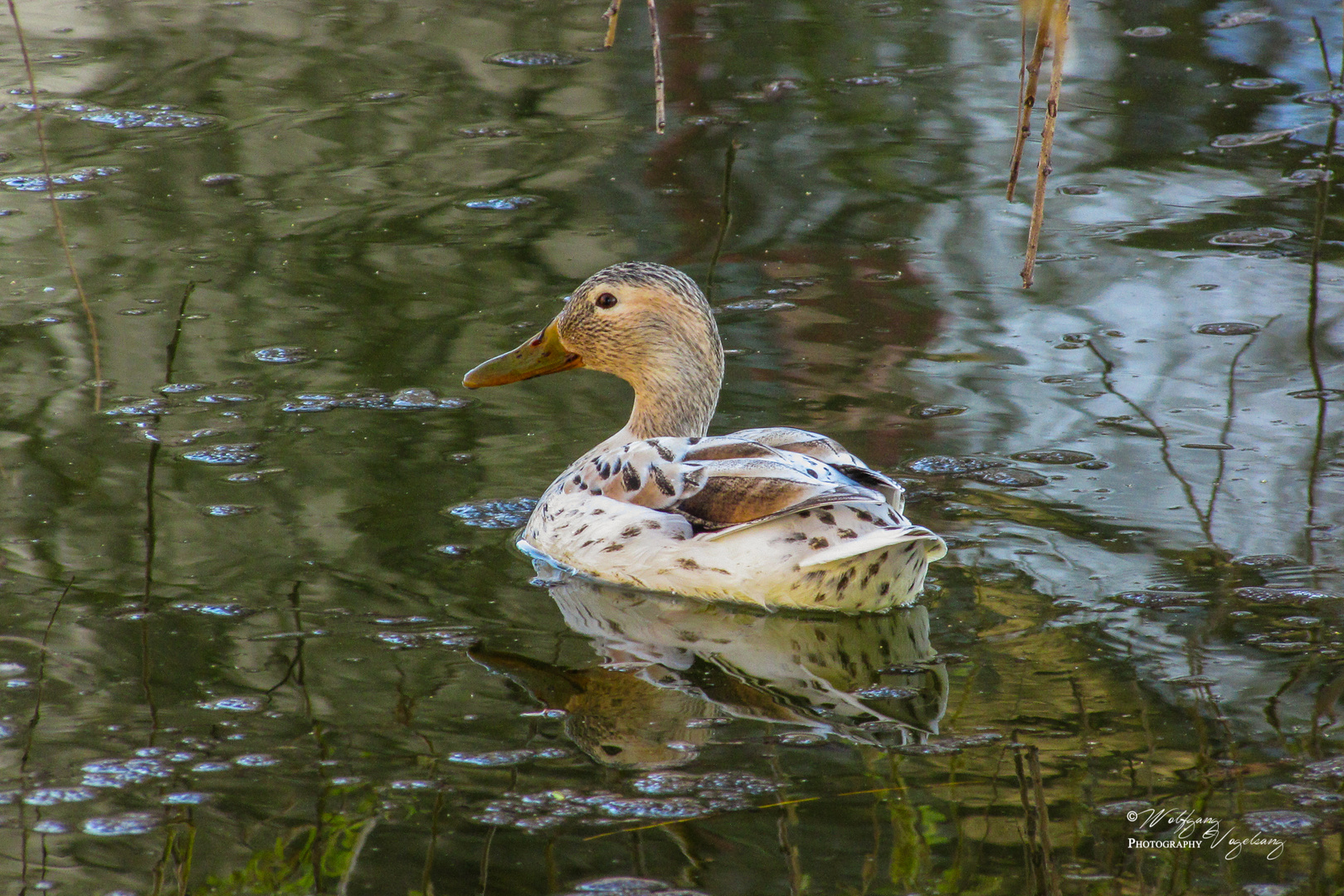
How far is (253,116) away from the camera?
9.63 metres

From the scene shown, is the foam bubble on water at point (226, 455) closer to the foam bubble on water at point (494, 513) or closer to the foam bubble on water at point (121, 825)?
the foam bubble on water at point (494, 513)


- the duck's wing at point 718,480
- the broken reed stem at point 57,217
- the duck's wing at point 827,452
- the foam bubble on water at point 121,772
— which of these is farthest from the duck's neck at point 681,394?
the foam bubble on water at point 121,772

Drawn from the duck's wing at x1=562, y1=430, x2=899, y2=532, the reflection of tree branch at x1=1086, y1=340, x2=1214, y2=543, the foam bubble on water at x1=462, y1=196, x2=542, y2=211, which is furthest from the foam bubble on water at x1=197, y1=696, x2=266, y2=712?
the foam bubble on water at x1=462, y1=196, x2=542, y2=211

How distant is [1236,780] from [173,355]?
15.0 ft

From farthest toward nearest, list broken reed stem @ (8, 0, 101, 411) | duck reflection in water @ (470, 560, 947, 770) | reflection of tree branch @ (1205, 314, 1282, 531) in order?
1. reflection of tree branch @ (1205, 314, 1282, 531)
2. duck reflection in water @ (470, 560, 947, 770)
3. broken reed stem @ (8, 0, 101, 411)

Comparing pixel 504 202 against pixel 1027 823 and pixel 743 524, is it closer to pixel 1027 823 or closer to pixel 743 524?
pixel 743 524

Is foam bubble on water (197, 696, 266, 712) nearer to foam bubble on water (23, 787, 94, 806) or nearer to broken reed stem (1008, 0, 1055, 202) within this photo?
foam bubble on water (23, 787, 94, 806)

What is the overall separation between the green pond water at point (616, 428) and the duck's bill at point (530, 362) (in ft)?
0.75

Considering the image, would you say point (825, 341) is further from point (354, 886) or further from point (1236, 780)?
point (354, 886)

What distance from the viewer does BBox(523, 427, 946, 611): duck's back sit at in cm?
470

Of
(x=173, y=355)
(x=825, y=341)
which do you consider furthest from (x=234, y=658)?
(x=825, y=341)

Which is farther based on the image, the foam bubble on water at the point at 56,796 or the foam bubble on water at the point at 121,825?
the foam bubble on water at the point at 56,796

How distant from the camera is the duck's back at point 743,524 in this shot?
470cm

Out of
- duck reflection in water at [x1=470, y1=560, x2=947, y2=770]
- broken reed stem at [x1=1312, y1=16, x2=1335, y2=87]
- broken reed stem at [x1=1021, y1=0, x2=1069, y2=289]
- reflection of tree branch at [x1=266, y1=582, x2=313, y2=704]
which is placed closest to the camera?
broken reed stem at [x1=1021, y1=0, x2=1069, y2=289]
